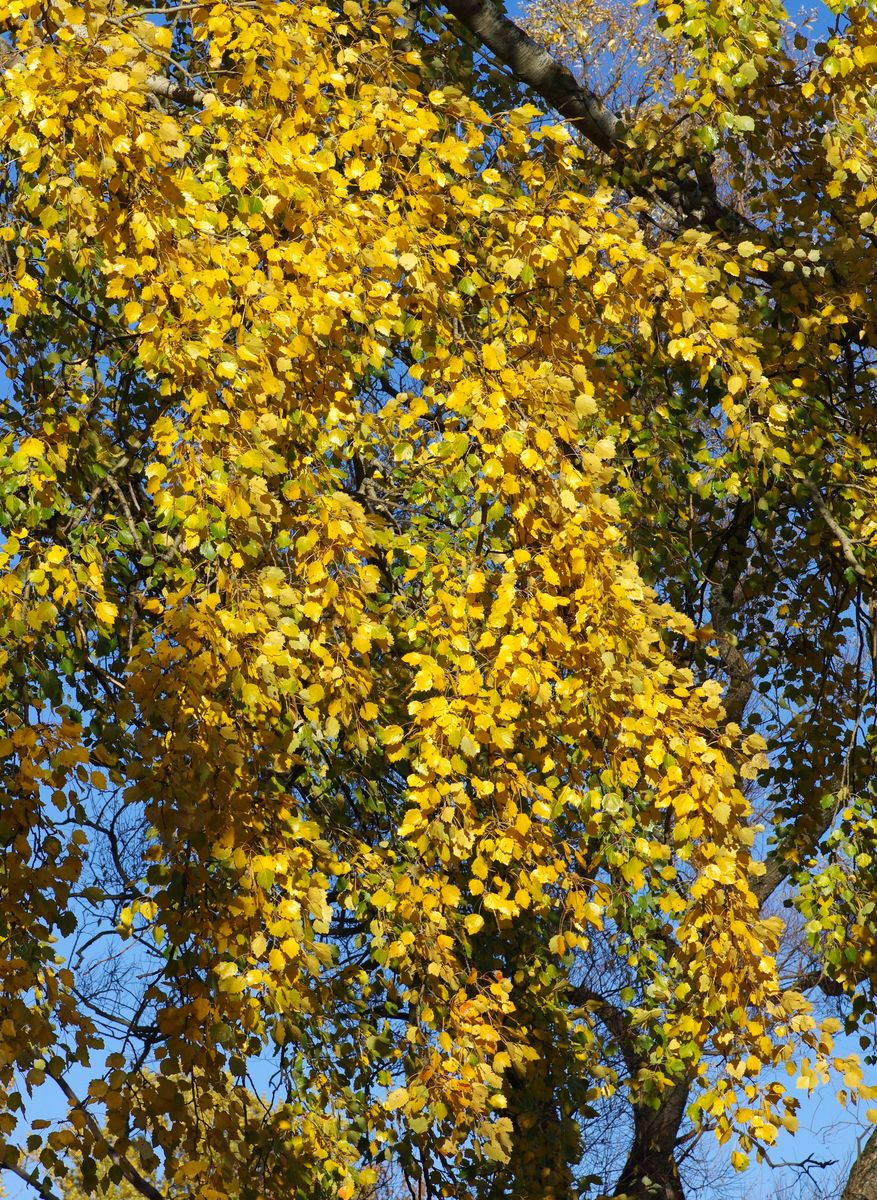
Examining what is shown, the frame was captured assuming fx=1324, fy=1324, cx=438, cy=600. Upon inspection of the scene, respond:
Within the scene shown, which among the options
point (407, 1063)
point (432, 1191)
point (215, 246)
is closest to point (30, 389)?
point (215, 246)

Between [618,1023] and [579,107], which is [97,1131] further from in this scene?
[618,1023]

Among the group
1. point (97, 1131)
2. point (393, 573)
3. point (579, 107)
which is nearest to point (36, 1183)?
point (97, 1131)

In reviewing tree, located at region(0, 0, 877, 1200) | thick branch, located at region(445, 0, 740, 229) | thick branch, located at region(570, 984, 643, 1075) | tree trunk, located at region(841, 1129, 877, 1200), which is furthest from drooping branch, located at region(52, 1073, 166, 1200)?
tree trunk, located at region(841, 1129, 877, 1200)

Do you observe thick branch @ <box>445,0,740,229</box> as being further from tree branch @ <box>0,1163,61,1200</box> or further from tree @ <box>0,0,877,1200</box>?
tree branch @ <box>0,1163,61,1200</box>

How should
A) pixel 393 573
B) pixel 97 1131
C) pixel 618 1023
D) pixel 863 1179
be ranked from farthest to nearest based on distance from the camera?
pixel 618 1023, pixel 863 1179, pixel 393 573, pixel 97 1131

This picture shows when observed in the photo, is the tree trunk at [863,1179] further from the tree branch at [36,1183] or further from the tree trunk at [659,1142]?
the tree branch at [36,1183]

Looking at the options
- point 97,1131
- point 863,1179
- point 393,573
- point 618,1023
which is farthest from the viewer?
point 618,1023

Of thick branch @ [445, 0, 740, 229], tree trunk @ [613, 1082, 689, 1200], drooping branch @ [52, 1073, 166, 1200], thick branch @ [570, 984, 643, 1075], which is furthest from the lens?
tree trunk @ [613, 1082, 689, 1200]

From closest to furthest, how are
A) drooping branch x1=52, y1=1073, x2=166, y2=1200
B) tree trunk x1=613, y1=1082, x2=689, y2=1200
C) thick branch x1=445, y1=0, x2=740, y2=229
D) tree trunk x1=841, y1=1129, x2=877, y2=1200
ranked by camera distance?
drooping branch x1=52, y1=1073, x2=166, y2=1200 → thick branch x1=445, y1=0, x2=740, y2=229 → tree trunk x1=841, y1=1129, x2=877, y2=1200 → tree trunk x1=613, y1=1082, x2=689, y2=1200

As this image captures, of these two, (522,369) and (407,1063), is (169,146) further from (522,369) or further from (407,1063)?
(407,1063)

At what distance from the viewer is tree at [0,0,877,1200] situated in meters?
2.63

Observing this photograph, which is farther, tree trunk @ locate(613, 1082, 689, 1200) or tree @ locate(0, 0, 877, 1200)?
tree trunk @ locate(613, 1082, 689, 1200)

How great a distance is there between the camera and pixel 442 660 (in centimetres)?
289

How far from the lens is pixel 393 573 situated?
4238mm
